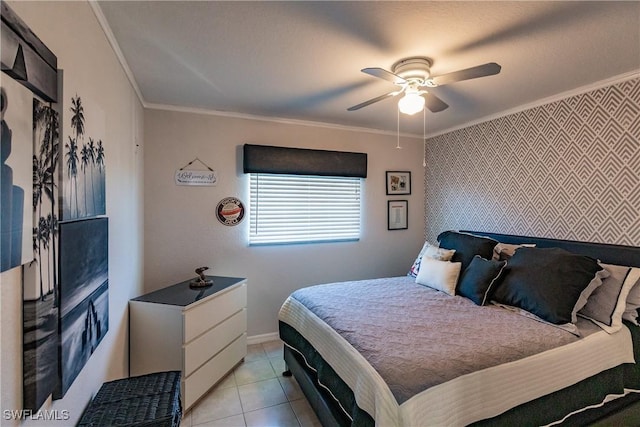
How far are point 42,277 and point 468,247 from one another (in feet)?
9.57

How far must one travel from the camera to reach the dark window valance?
3.10 metres

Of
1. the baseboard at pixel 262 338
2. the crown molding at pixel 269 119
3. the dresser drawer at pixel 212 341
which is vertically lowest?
the baseboard at pixel 262 338

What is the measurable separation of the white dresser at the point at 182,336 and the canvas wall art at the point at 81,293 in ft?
1.79

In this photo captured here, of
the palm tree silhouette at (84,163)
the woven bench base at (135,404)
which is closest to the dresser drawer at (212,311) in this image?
the woven bench base at (135,404)

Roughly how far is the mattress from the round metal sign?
1.32 metres

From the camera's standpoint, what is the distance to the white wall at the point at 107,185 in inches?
31.4

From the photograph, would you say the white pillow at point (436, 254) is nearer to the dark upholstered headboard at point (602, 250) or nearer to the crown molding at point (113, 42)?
the dark upholstered headboard at point (602, 250)

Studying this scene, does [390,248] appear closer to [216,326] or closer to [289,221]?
[289,221]

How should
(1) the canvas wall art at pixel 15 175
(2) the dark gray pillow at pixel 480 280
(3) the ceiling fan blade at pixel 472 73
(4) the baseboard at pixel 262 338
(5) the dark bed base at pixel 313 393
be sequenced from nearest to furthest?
(1) the canvas wall art at pixel 15 175, (3) the ceiling fan blade at pixel 472 73, (5) the dark bed base at pixel 313 393, (2) the dark gray pillow at pixel 480 280, (4) the baseboard at pixel 262 338

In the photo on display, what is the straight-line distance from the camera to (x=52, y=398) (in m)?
1.00

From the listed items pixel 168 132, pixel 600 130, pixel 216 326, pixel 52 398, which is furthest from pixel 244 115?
pixel 600 130

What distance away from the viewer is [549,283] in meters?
2.03

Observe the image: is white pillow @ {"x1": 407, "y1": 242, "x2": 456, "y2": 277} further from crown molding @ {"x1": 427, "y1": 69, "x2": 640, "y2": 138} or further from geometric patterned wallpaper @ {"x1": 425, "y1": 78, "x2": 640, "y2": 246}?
crown molding @ {"x1": 427, "y1": 69, "x2": 640, "y2": 138}

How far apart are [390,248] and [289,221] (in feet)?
4.53
